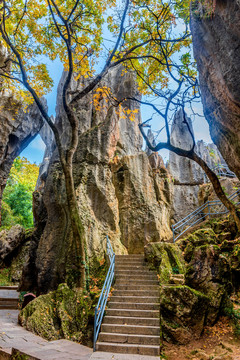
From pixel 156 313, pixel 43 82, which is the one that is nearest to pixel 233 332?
pixel 156 313

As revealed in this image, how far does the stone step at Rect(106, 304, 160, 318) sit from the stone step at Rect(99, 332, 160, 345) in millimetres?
790

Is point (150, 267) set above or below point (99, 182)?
below

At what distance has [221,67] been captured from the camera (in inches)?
217

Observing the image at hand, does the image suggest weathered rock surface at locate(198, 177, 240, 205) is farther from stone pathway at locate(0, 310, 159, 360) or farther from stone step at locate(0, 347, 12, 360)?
stone step at locate(0, 347, 12, 360)

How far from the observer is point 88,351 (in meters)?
5.71

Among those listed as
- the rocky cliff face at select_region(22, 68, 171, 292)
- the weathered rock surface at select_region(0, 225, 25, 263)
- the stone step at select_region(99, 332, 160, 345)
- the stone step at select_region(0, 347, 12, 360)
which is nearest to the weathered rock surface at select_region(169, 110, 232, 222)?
the rocky cliff face at select_region(22, 68, 171, 292)

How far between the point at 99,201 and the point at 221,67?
25.7 ft

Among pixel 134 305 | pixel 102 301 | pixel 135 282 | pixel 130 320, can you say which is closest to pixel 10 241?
pixel 135 282

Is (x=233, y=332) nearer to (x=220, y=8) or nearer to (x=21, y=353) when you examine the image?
(x=21, y=353)

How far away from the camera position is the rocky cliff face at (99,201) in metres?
10.1

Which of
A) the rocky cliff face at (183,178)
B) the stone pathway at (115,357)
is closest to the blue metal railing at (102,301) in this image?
the stone pathway at (115,357)

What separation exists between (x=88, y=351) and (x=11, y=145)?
605 inches

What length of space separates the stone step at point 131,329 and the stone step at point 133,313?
1.55 ft

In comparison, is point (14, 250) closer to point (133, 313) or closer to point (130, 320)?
point (133, 313)
